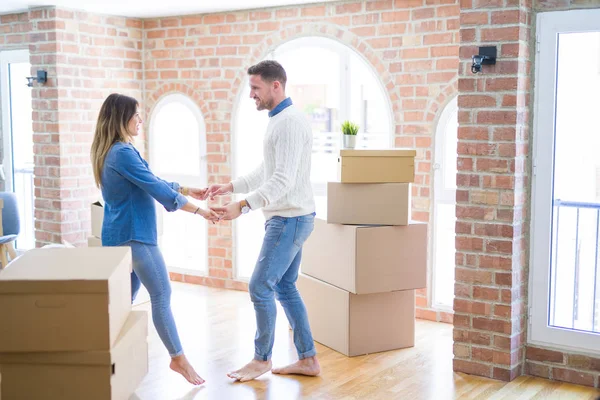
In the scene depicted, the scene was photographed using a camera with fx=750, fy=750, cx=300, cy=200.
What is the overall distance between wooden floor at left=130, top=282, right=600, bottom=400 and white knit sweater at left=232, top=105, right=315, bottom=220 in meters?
0.91

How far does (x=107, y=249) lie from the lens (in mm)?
2971

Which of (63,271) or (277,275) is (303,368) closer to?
(277,275)

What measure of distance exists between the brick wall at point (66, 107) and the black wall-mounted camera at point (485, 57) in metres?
3.33

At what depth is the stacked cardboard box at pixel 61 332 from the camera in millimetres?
2451

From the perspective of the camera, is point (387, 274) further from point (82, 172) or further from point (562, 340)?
point (82, 172)

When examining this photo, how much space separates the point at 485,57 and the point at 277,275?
1.52m

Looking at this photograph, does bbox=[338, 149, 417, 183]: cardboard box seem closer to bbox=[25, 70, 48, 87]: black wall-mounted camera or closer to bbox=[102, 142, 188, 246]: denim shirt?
bbox=[102, 142, 188, 246]: denim shirt

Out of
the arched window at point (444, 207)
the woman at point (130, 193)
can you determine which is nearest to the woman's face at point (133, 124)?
the woman at point (130, 193)

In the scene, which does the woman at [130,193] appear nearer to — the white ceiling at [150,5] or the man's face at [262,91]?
the man's face at [262,91]

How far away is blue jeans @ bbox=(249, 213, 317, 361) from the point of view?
12.4ft

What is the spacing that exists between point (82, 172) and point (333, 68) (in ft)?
7.09

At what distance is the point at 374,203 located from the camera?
428cm

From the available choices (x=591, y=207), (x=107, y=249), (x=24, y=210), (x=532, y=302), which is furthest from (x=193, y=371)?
(x=24, y=210)

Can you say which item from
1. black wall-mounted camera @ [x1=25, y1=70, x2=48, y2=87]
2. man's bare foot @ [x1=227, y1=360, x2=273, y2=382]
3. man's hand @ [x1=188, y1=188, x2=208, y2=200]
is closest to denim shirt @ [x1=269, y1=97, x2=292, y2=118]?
man's hand @ [x1=188, y1=188, x2=208, y2=200]
